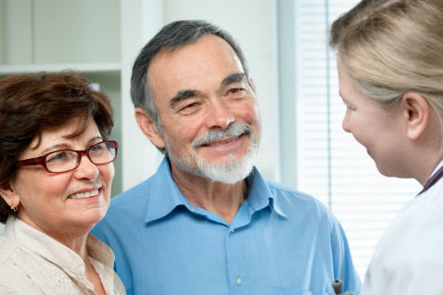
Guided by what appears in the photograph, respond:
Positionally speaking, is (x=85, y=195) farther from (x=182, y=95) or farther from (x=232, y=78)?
(x=232, y=78)

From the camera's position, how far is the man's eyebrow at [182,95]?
1.52 m

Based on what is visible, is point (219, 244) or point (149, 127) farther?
point (149, 127)

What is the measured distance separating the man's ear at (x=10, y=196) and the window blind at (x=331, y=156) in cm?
155

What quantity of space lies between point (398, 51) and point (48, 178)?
713 mm

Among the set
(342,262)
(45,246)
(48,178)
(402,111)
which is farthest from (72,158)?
(342,262)

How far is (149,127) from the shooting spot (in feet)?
5.52

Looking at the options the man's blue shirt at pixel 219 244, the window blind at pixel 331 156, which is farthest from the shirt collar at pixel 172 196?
the window blind at pixel 331 156

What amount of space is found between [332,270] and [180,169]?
1.69ft

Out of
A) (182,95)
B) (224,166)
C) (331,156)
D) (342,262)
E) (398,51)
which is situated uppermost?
(398,51)

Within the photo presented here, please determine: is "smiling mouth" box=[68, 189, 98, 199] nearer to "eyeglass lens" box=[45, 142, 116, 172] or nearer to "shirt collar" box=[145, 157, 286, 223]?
"eyeglass lens" box=[45, 142, 116, 172]

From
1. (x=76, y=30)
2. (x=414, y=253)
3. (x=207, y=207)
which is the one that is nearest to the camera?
(x=414, y=253)

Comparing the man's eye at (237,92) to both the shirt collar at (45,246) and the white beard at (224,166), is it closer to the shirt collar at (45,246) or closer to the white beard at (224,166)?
the white beard at (224,166)

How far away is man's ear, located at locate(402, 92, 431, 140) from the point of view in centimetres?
97

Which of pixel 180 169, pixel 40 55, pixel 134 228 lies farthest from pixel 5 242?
pixel 40 55
